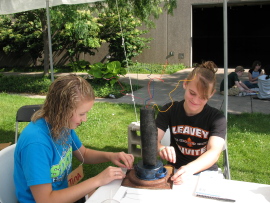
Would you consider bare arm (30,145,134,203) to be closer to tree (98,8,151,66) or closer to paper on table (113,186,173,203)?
paper on table (113,186,173,203)

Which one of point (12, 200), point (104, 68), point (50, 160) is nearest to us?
point (50, 160)

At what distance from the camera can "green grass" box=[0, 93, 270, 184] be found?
339 centimetres

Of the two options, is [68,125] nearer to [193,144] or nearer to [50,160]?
[50,160]

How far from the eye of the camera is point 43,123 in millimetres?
1448

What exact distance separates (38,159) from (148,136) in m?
0.52

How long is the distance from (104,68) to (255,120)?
4460 mm

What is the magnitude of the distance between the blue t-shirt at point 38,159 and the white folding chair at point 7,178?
0.11 metres

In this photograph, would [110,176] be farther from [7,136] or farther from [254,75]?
[254,75]

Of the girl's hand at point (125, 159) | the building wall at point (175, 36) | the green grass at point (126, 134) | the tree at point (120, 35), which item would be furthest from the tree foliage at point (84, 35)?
the girl's hand at point (125, 159)

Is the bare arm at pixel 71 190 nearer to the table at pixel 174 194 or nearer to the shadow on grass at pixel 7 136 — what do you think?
the table at pixel 174 194

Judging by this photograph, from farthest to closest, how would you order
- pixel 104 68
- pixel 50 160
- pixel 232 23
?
1. pixel 232 23
2. pixel 104 68
3. pixel 50 160

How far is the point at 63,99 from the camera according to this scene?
4.55 ft

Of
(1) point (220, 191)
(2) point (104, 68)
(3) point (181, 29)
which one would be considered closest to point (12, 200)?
(1) point (220, 191)

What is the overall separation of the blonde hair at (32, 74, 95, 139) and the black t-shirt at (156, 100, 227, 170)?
723mm
